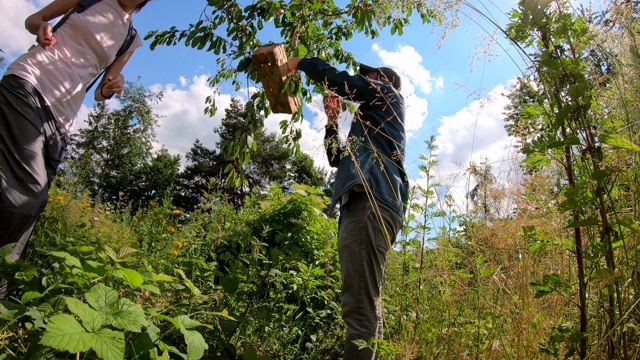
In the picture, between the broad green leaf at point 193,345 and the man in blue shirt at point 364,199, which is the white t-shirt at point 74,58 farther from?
the broad green leaf at point 193,345

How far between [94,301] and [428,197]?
1416 mm

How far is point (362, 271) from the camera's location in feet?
6.23

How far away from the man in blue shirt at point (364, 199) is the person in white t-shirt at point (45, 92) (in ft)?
3.26

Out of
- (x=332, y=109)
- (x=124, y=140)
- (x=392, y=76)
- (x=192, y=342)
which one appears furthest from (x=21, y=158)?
(x=124, y=140)

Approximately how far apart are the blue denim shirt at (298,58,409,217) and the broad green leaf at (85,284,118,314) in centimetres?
113

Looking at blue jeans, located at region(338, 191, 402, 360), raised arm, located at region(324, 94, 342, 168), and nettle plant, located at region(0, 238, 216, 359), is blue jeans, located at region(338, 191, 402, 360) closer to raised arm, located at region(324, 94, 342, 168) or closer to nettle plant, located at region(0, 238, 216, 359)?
raised arm, located at region(324, 94, 342, 168)

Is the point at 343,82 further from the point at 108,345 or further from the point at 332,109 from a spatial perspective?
the point at 108,345

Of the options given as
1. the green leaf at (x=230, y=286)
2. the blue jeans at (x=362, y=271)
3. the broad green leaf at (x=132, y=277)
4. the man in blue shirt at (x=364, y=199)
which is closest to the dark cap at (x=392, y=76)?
the man in blue shirt at (x=364, y=199)

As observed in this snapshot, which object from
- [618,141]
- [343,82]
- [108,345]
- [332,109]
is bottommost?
[108,345]

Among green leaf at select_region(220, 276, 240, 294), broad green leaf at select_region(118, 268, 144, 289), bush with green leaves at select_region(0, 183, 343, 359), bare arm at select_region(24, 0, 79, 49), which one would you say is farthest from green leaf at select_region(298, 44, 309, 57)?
broad green leaf at select_region(118, 268, 144, 289)

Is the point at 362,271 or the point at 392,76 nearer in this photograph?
the point at 362,271

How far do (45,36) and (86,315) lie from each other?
47.3 inches

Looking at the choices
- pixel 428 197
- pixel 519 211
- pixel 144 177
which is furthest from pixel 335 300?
pixel 144 177

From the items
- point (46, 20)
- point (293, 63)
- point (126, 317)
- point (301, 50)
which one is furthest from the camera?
point (301, 50)
